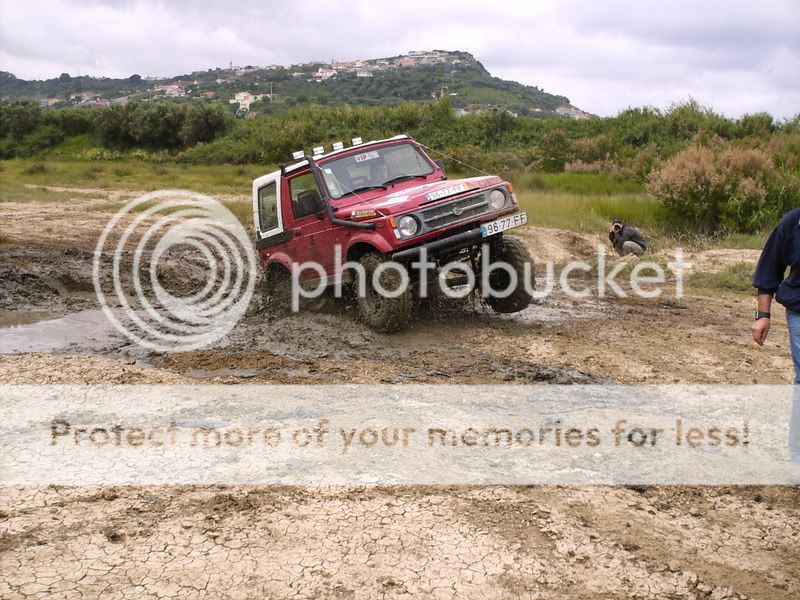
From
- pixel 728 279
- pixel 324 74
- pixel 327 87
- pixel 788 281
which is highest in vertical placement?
pixel 324 74

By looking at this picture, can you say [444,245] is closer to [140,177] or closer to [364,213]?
[364,213]

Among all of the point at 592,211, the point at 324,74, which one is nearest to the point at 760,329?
the point at 592,211

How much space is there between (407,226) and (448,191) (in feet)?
2.02

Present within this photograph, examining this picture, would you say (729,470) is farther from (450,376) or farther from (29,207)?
(29,207)

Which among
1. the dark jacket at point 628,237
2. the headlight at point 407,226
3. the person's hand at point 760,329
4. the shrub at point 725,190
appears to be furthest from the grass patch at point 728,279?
the person's hand at point 760,329

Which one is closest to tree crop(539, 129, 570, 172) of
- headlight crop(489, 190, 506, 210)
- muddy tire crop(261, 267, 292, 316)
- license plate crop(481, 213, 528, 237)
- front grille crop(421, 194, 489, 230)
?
muddy tire crop(261, 267, 292, 316)

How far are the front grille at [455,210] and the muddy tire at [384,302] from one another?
648 mm

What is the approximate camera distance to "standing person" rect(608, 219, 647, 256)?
48.8ft

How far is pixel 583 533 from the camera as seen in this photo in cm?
407

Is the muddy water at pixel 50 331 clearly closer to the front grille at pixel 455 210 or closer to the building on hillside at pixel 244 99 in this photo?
the front grille at pixel 455 210

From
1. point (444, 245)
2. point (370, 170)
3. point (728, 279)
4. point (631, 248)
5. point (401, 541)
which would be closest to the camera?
point (401, 541)

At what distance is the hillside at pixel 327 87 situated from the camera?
3095 inches

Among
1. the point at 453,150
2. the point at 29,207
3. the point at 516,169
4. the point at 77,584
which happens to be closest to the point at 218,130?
the point at 453,150

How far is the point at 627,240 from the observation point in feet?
49.2
